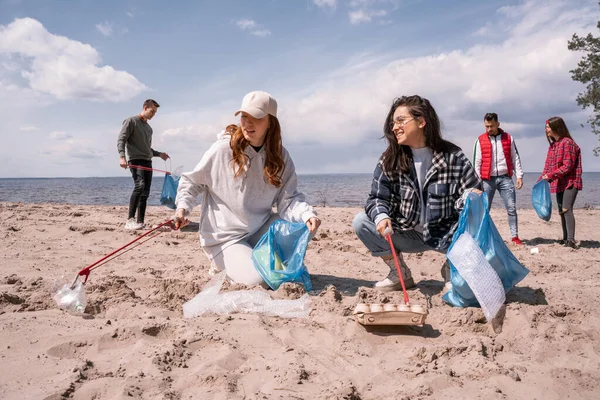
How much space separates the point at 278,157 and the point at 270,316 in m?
1.25

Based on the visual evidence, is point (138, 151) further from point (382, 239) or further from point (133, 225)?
point (382, 239)

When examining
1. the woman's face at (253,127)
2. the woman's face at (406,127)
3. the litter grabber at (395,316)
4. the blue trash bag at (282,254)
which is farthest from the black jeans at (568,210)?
the woman's face at (253,127)

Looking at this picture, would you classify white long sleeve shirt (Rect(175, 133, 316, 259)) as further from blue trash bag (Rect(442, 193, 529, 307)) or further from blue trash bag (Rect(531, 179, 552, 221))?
blue trash bag (Rect(531, 179, 552, 221))

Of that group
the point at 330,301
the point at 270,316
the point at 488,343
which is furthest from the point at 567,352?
the point at 270,316

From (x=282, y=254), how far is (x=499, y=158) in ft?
11.0

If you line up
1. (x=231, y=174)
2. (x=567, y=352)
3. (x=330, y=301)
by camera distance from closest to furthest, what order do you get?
(x=567, y=352), (x=330, y=301), (x=231, y=174)

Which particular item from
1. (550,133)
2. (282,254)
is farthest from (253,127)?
(550,133)

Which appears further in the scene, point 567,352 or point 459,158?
point 459,158

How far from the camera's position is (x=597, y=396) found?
182 cm

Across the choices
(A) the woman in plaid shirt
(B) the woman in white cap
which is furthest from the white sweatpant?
(A) the woman in plaid shirt

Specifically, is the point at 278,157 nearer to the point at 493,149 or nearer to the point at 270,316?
the point at 270,316

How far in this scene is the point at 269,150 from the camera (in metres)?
3.34

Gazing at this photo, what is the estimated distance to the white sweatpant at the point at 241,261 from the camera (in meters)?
3.20

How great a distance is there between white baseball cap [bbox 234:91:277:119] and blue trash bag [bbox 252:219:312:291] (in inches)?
31.3
